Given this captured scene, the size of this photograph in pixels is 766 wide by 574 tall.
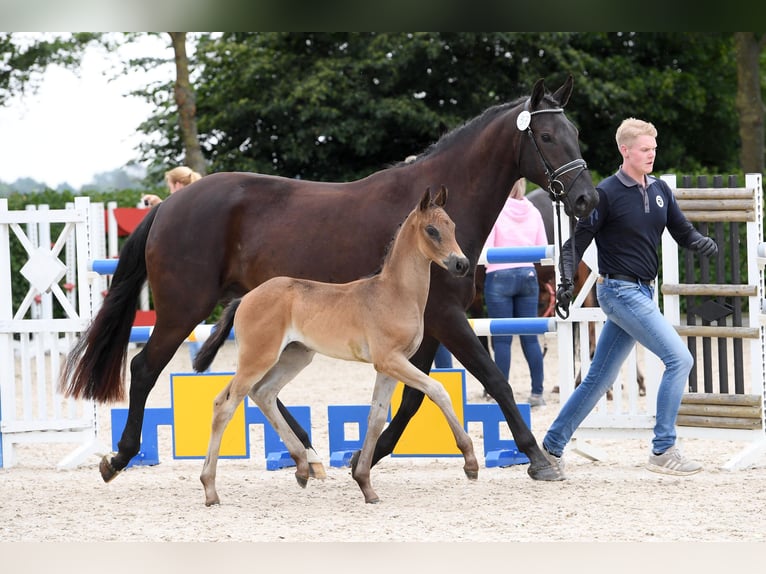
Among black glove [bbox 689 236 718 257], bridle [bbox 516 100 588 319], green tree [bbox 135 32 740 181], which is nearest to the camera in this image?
bridle [bbox 516 100 588 319]

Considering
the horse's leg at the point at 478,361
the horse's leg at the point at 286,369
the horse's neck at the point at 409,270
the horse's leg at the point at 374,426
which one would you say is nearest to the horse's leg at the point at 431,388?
the horse's leg at the point at 374,426

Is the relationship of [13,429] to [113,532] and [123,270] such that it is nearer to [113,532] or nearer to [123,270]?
[123,270]

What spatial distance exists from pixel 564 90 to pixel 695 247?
1077 mm

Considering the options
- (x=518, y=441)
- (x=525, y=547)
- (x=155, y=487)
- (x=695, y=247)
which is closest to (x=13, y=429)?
(x=155, y=487)

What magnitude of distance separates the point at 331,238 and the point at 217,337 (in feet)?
2.72

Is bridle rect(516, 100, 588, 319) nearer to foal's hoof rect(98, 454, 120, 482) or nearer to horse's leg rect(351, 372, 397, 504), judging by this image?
horse's leg rect(351, 372, 397, 504)

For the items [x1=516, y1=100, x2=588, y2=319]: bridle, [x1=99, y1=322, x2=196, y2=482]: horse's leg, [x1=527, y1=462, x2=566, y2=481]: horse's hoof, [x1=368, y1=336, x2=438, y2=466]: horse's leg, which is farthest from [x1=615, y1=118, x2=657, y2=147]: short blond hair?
[x1=99, y1=322, x2=196, y2=482]: horse's leg

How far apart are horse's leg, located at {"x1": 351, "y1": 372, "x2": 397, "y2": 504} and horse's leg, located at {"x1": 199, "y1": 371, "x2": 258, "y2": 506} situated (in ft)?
2.07

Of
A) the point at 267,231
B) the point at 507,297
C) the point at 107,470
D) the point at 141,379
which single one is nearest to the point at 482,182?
the point at 267,231

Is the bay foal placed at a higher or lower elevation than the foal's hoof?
higher

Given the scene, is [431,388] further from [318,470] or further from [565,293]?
[318,470]

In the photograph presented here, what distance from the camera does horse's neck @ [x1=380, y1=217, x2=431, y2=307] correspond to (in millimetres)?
5184

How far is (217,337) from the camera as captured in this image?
583 centimetres

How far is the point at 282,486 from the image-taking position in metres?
5.98
